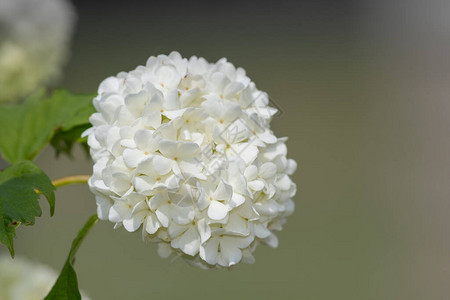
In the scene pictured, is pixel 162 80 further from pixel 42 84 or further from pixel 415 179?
pixel 415 179

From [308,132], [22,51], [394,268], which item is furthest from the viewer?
[308,132]

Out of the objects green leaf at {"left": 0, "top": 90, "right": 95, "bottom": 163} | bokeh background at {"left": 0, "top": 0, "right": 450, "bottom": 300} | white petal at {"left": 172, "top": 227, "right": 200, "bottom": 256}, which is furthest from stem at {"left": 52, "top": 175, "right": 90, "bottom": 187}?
bokeh background at {"left": 0, "top": 0, "right": 450, "bottom": 300}

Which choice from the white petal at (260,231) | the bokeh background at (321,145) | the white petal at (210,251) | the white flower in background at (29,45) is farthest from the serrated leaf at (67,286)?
the bokeh background at (321,145)

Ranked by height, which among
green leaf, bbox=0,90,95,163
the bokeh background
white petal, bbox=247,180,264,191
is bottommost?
the bokeh background

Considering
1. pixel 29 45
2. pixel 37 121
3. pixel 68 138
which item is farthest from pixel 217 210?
pixel 29 45

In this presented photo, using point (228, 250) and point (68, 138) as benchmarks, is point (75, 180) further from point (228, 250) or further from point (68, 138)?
point (228, 250)

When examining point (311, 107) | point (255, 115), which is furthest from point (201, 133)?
point (311, 107)

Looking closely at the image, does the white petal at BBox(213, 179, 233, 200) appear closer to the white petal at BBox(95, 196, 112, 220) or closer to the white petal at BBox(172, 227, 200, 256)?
the white petal at BBox(172, 227, 200, 256)
